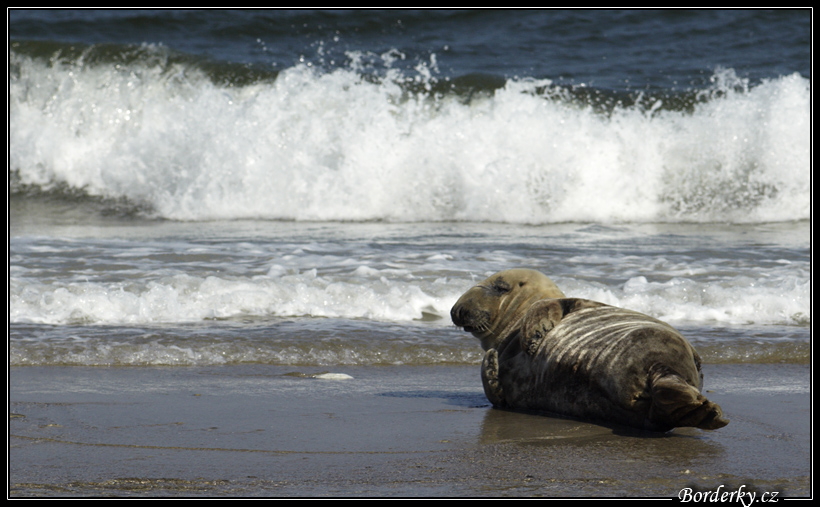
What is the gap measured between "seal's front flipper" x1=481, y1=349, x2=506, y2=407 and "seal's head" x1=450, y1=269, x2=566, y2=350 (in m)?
0.09

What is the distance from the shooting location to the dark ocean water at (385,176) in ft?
18.8

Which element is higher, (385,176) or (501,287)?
(385,176)

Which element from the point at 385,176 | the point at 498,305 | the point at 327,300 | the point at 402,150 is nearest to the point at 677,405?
the point at 498,305

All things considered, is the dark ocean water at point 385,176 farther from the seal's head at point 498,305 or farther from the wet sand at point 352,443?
the seal's head at point 498,305

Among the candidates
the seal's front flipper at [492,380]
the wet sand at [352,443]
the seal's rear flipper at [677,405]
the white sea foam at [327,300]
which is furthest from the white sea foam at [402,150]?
the seal's rear flipper at [677,405]

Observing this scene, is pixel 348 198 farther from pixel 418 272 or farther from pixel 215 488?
pixel 215 488

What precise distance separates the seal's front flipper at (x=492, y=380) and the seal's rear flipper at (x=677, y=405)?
721 mm

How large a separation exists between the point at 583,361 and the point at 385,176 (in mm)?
8295

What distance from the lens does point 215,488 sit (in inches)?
107

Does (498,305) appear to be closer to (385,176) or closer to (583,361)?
(583,361)

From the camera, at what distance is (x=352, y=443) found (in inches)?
130

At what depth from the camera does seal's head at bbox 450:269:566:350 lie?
3.91m

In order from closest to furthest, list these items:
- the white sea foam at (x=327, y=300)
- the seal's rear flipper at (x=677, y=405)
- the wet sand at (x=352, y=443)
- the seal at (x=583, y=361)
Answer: the wet sand at (x=352, y=443), the seal's rear flipper at (x=677, y=405), the seal at (x=583, y=361), the white sea foam at (x=327, y=300)

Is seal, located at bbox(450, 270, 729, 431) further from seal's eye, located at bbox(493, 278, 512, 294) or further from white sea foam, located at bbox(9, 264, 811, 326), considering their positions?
white sea foam, located at bbox(9, 264, 811, 326)
